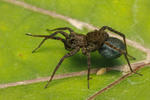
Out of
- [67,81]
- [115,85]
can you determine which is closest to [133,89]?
[115,85]

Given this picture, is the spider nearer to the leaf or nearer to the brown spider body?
the brown spider body

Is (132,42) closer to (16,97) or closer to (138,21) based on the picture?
(138,21)

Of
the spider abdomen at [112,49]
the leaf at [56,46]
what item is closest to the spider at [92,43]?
the spider abdomen at [112,49]

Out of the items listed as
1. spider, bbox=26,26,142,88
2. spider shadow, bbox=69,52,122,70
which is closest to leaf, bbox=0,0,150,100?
spider shadow, bbox=69,52,122,70

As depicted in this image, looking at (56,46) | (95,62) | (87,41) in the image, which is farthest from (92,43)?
(56,46)

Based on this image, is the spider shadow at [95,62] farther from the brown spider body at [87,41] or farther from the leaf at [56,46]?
the brown spider body at [87,41]

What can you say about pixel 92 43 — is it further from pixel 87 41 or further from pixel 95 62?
pixel 95 62
